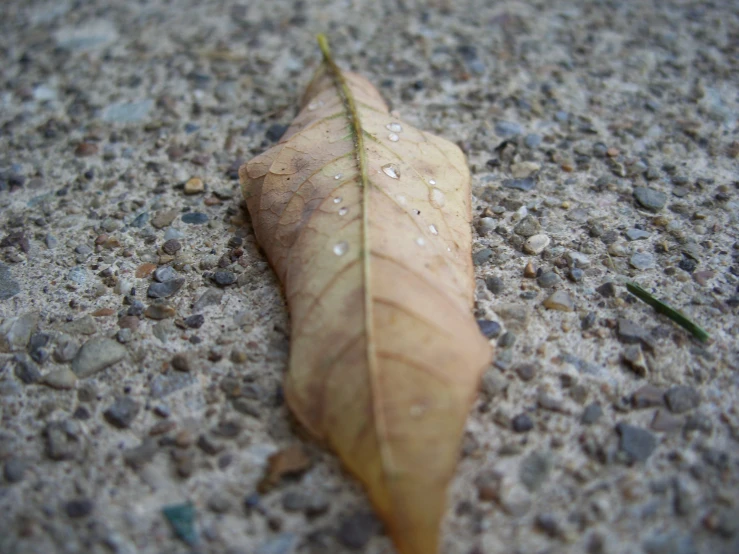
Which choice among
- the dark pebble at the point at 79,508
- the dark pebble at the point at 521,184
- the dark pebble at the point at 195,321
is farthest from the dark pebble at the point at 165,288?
the dark pebble at the point at 521,184

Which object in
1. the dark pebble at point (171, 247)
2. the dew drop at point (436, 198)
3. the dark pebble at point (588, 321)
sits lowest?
the dark pebble at point (171, 247)

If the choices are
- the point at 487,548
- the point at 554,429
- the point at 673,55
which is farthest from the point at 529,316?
the point at 673,55

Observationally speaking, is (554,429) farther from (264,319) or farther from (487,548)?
(264,319)

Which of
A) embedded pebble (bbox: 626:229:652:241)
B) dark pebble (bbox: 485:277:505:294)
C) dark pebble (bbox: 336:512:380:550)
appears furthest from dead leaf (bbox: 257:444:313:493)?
embedded pebble (bbox: 626:229:652:241)

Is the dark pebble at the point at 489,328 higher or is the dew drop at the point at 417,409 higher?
the dew drop at the point at 417,409

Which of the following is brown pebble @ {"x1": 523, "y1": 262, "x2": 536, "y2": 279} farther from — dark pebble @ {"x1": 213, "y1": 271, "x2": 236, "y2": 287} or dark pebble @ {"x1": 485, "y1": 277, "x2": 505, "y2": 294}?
dark pebble @ {"x1": 213, "y1": 271, "x2": 236, "y2": 287}

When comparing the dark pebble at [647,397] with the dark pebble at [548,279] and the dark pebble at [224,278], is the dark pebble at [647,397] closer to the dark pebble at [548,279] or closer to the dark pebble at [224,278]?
the dark pebble at [548,279]

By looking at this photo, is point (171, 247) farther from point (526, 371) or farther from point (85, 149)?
point (526, 371)
